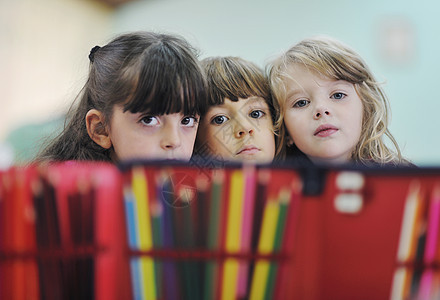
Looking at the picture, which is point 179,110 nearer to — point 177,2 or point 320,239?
point 320,239

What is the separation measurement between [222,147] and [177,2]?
1.97 meters

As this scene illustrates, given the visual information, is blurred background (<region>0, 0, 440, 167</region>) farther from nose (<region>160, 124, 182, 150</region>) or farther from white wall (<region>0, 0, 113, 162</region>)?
nose (<region>160, 124, 182, 150</region>)

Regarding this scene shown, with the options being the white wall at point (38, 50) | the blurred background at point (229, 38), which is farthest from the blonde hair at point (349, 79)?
the white wall at point (38, 50)

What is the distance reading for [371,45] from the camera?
6.63ft

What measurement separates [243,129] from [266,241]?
473mm

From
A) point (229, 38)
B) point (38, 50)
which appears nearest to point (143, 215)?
point (229, 38)

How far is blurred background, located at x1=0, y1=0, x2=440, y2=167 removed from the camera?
1888 mm

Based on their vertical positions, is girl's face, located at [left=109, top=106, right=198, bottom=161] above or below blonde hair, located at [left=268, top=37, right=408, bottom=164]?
below

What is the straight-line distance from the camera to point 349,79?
2.93ft

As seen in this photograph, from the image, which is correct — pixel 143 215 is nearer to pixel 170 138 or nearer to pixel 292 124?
pixel 170 138

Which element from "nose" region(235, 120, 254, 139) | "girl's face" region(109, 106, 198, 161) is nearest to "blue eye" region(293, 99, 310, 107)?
"nose" region(235, 120, 254, 139)

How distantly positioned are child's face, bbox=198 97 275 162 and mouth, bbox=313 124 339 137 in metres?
0.08

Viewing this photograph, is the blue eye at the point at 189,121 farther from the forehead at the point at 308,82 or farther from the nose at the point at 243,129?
the forehead at the point at 308,82

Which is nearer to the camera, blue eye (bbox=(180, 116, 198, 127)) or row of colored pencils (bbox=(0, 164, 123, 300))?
row of colored pencils (bbox=(0, 164, 123, 300))
